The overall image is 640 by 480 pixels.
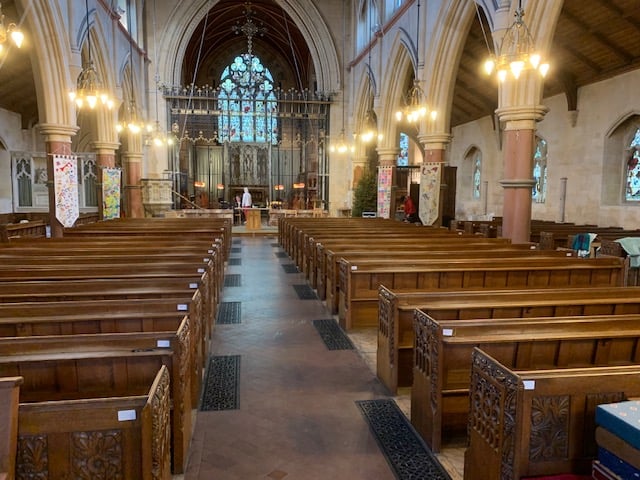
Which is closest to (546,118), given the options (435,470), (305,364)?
(305,364)

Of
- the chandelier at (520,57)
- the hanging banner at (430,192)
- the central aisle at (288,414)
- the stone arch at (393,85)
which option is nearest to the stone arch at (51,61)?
the central aisle at (288,414)

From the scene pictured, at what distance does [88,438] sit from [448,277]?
14.0 ft

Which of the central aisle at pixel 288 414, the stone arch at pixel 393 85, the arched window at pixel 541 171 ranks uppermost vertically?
the stone arch at pixel 393 85

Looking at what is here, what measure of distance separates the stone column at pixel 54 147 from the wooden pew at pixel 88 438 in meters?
8.47

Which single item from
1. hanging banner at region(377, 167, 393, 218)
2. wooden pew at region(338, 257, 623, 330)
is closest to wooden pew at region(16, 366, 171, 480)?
wooden pew at region(338, 257, 623, 330)

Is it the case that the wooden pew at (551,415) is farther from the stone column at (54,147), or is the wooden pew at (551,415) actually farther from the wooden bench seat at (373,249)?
Answer: the stone column at (54,147)

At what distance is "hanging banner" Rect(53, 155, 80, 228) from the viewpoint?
9289 mm

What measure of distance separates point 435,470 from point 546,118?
13.8 metres

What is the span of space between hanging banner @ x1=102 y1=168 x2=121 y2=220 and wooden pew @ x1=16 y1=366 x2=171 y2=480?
37.4 ft

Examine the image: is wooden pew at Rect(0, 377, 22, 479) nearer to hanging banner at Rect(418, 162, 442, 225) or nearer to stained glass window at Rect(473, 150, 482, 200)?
hanging banner at Rect(418, 162, 442, 225)

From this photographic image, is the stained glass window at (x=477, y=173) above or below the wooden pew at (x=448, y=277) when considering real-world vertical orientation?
above

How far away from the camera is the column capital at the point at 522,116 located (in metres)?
7.75

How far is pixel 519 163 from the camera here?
8.00m

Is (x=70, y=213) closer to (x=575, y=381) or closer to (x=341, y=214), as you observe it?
(x=575, y=381)
